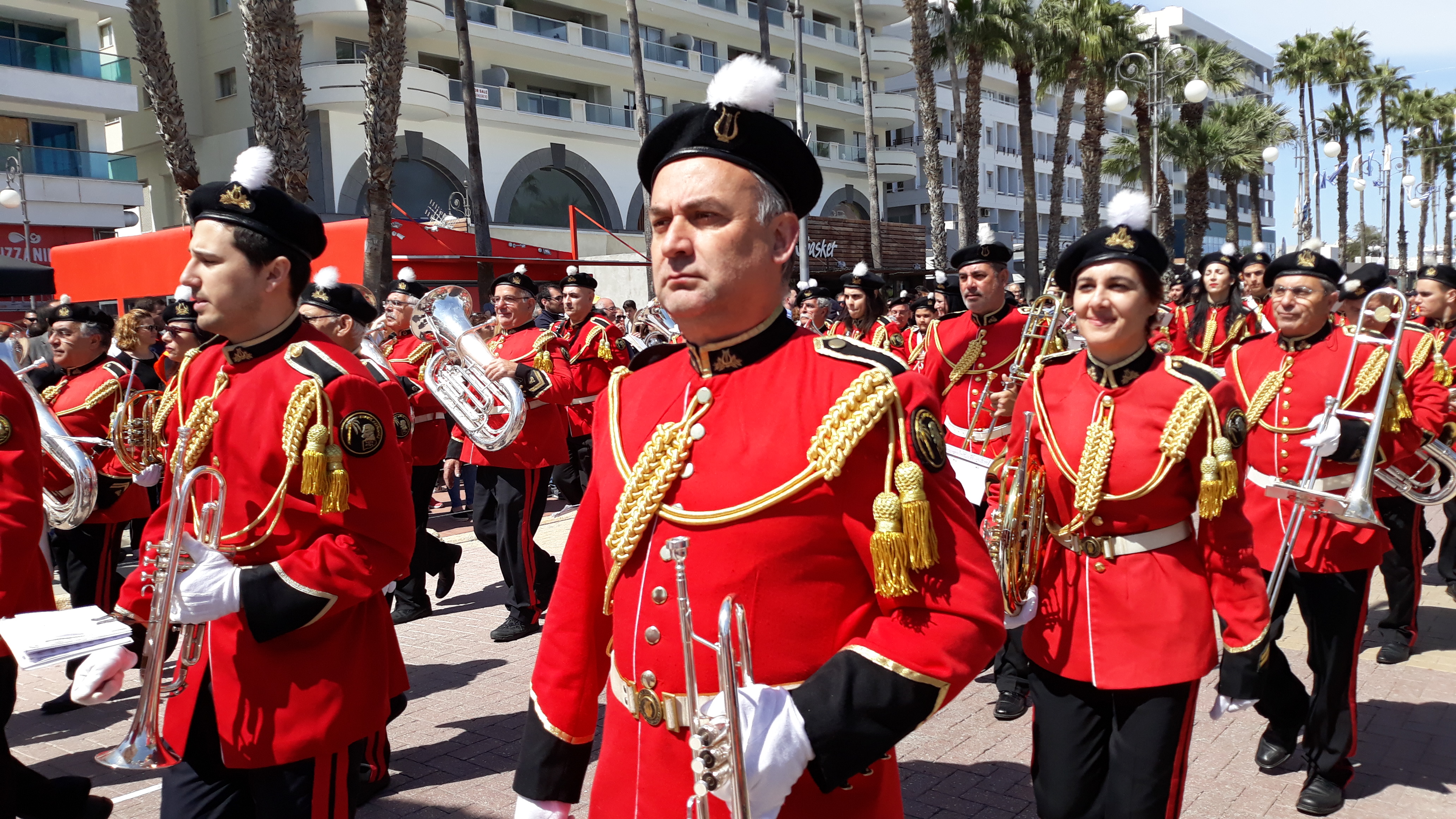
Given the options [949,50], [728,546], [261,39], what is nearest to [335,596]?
[728,546]

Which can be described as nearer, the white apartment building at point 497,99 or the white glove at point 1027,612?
the white glove at point 1027,612

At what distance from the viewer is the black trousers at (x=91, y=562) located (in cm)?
714

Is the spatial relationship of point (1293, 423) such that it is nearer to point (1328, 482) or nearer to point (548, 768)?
point (1328, 482)

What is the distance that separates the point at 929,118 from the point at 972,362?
24.6m

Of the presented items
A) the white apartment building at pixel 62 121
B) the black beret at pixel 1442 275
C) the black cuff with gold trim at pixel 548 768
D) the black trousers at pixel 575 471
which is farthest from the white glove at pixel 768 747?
the white apartment building at pixel 62 121

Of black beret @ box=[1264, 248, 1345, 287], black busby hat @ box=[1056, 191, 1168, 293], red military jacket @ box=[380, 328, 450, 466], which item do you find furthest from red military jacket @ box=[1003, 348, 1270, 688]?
red military jacket @ box=[380, 328, 450, 466]

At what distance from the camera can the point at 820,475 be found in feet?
6.68

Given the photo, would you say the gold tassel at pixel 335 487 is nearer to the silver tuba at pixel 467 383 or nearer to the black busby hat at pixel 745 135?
the black busby hat at pixel 745 135

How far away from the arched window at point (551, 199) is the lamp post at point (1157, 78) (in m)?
15.6

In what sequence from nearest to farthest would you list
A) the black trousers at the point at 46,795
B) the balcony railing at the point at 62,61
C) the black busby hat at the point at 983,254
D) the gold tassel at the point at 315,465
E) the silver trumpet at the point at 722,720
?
the silver trumpet at the point at 722,720, the gold tassel at the point at 315,465, the black trousers at the point at 46,795, the black busby hat at the point at 983,254, the balcony railing at the point at 62,61

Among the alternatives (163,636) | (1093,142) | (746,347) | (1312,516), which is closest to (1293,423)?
(1312,516)

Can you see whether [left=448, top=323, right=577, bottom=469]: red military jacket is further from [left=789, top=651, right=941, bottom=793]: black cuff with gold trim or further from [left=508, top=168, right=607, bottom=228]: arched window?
[left=508, top=168, right=607, bottom=228]: arched window

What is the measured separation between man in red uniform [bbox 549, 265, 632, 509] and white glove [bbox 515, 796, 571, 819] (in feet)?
18.2

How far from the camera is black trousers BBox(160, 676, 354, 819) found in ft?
10.2
